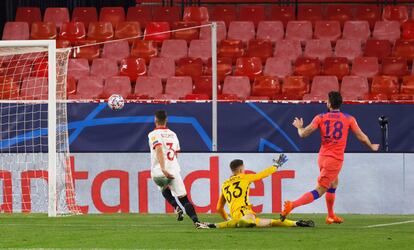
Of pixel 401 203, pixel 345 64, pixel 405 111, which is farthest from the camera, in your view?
pixel 345 64

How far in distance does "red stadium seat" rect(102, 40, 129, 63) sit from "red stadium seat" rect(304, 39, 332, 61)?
12.3ft

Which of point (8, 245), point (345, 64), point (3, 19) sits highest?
point (3, 19)

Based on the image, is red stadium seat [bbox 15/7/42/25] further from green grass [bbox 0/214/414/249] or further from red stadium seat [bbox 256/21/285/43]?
green grass [bbox 0/214/414/249]

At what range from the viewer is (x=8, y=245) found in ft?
39.2

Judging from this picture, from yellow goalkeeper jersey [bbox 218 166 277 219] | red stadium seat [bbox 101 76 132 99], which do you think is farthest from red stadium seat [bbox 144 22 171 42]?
yellow goalkeeper jersey [bbox 218 166 277 219]

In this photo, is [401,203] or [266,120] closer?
[401,203]

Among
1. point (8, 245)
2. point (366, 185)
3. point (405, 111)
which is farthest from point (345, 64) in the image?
point (8, 245)

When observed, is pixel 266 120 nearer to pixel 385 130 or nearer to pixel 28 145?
pixel 385 130

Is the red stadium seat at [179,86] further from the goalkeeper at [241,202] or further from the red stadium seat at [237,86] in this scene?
the goalkeeper at [241,202]

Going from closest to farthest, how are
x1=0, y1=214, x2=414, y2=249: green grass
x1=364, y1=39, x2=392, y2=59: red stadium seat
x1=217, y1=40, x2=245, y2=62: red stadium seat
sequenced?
x1=0, y1=214, x2=414, y2=249: green grass
x1=364, y1=39, x2=392, y2=59: red stadium seat
x1=217, y1=40, x2=245, y2=62: red stadium seat

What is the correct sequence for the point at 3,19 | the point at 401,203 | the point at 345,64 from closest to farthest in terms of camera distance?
1. the point at 401,203
2. the point at 345,64
3. the point at 3,19

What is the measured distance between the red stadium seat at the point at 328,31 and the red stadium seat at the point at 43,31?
18.5 feet

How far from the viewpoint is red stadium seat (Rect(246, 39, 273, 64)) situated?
23.5 m

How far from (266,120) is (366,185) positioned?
2351mm
